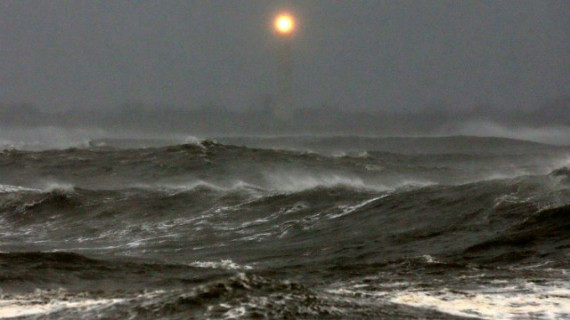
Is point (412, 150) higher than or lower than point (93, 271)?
higher

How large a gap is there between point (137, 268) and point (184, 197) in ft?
45.0

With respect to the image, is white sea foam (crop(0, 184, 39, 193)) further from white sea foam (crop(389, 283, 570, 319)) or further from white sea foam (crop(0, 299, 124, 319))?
white sea foam (crop(389, 283, 570, 319))

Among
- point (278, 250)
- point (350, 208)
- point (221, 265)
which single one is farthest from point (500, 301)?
point (350, 208)

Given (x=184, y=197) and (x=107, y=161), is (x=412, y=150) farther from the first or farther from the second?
(x=184, y=197)

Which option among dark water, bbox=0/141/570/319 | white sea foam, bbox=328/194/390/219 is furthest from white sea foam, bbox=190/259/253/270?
white sea foam, bbox=328/194/390/219

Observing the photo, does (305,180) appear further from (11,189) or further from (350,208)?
(350,208)

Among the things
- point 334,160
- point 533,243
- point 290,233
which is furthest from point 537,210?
point 334,160

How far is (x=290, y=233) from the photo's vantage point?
2006 centimetres

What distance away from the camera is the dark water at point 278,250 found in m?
10.2

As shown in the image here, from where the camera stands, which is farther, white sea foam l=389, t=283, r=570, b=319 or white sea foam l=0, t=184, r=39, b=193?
white sea foam l=0, t=184, r=39, b=193

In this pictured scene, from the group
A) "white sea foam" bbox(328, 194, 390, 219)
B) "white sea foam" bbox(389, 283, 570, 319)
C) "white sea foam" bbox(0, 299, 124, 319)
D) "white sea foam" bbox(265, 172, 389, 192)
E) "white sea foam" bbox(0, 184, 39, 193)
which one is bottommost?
"white sea foam" bbox(0, 299, 124, 319)

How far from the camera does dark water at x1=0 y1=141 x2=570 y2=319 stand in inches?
401

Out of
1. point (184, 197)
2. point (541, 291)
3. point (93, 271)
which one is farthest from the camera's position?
Answer: point (184, 197)

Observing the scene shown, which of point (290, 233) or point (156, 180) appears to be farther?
point (156, 180)
